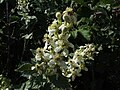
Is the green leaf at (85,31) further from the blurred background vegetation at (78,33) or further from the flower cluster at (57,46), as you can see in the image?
the flower cluster at (57,46)

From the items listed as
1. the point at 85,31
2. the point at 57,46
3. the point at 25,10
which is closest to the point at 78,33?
the point at 85,31

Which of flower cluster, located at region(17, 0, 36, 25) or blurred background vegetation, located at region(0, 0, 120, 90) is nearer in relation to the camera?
blurred background vegetation, located at region(0, 0, 120, 90)

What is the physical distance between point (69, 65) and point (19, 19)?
3.40 ft

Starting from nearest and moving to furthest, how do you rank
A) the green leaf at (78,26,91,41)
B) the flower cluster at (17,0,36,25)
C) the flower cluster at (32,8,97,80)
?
the flower cluster at (32,8,97,80), the green leaf at (78,26,91,41), the flower cluster at (17,0,36,25)

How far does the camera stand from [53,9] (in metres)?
3.11

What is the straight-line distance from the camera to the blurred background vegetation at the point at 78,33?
2764 mm

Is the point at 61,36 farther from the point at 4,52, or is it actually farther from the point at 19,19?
the point at 4,52

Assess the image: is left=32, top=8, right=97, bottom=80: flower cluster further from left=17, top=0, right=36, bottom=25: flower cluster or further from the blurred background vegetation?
left=17, top=0, right=36, bottom=25: flower cluster

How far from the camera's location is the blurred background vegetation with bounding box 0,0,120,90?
2.76 meters

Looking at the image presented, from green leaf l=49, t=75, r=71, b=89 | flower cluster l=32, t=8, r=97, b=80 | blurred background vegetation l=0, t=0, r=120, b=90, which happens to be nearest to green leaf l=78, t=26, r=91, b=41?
blurred background vegetation l=0, t=0, r=120, b=90

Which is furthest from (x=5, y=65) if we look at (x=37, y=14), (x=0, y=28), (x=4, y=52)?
(x=37, y=14)

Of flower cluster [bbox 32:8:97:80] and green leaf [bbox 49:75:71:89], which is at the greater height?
flower cluster [bbox 32:8:97:80]

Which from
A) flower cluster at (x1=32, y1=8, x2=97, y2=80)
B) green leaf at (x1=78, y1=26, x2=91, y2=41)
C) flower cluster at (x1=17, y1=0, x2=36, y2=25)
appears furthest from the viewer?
flower cluster at (x1=17, y1=0, x2=36, y2=25)

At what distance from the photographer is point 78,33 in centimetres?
268
